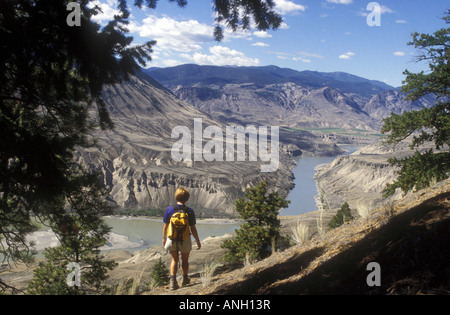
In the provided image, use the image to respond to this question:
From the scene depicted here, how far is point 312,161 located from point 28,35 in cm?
16047

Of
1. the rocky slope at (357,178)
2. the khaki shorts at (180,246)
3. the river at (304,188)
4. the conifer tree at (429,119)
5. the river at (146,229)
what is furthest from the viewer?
the rocky slope at (357,178)

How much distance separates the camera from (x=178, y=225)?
210 inches

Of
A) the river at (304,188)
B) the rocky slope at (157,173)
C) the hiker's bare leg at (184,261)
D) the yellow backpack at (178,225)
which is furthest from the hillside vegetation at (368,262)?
the river at (304,188)

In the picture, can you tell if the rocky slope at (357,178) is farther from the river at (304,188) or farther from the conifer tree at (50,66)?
the conifer tree at (50,66)

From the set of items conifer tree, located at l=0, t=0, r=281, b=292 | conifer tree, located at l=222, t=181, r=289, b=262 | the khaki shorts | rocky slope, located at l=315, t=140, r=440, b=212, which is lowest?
rocky slope, located at l=315, t=140, r=440, b=212

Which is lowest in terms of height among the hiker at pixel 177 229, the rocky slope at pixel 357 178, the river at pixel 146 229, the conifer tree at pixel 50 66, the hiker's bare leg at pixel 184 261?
the river at pixel 146 229

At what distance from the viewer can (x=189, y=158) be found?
349 ft

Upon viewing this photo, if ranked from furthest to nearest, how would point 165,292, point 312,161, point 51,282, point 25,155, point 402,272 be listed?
point 312,161
point 51,282
point 165,292
point 25,155
point 402,272

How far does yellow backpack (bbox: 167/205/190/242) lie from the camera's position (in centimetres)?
532

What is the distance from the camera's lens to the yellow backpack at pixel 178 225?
17.4 ft

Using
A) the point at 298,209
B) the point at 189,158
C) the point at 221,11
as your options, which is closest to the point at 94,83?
the point at 221,11

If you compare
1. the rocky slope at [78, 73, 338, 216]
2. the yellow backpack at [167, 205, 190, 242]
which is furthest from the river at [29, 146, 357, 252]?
the yellow backpack at [167, 205, 190, 242]

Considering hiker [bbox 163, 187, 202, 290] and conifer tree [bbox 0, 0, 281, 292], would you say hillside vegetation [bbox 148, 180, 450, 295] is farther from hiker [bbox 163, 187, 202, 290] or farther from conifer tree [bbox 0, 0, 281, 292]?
conifer tree [bbox 0, 0, 281, 292]

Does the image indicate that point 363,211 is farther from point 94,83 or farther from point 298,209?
point 298,209
